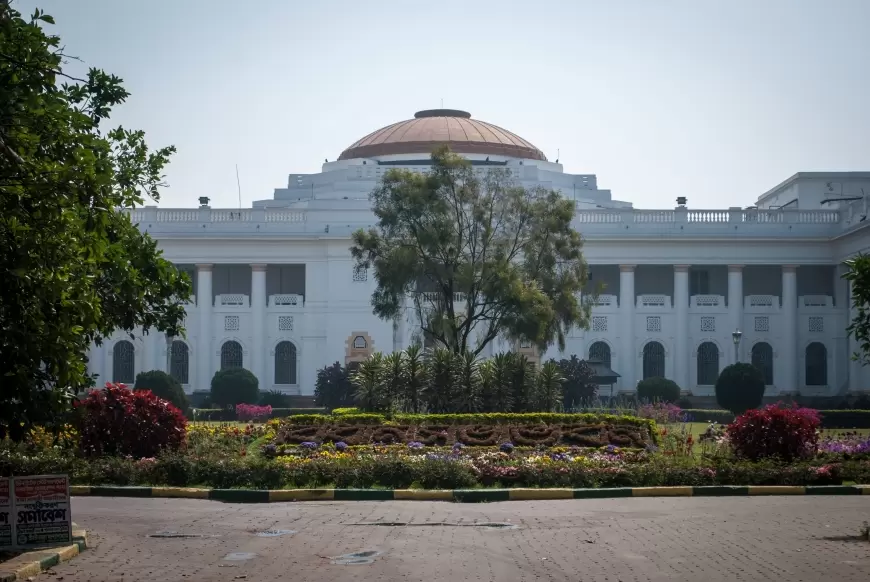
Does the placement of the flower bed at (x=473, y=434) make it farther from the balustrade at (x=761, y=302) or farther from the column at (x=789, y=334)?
the balustrade at (x=761, y=302)

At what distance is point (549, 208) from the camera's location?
135ft

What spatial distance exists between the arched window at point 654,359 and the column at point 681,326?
2.54 feet

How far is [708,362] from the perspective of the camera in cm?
6612

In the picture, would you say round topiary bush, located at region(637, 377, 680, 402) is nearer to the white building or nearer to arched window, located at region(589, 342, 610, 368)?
the white building

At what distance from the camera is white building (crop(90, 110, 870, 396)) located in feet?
214

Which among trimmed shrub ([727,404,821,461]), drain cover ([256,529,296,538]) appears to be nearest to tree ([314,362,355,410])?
trimmed shrub ([727,404,821,461])

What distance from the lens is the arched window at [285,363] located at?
65.6m

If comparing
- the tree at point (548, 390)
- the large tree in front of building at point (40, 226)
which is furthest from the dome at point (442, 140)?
the large tree in front of building at point (40, 226)

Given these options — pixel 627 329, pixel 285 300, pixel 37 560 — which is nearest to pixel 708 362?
pixel 627 329

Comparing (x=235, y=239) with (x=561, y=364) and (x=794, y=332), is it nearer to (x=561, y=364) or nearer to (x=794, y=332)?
(x=561, y=364)

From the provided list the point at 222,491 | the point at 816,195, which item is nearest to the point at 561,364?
the point at 816,195

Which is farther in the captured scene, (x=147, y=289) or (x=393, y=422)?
(x=393, y=422)

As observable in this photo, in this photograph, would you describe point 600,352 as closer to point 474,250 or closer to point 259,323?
point 259,323

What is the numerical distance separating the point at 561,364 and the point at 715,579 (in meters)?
44.2
